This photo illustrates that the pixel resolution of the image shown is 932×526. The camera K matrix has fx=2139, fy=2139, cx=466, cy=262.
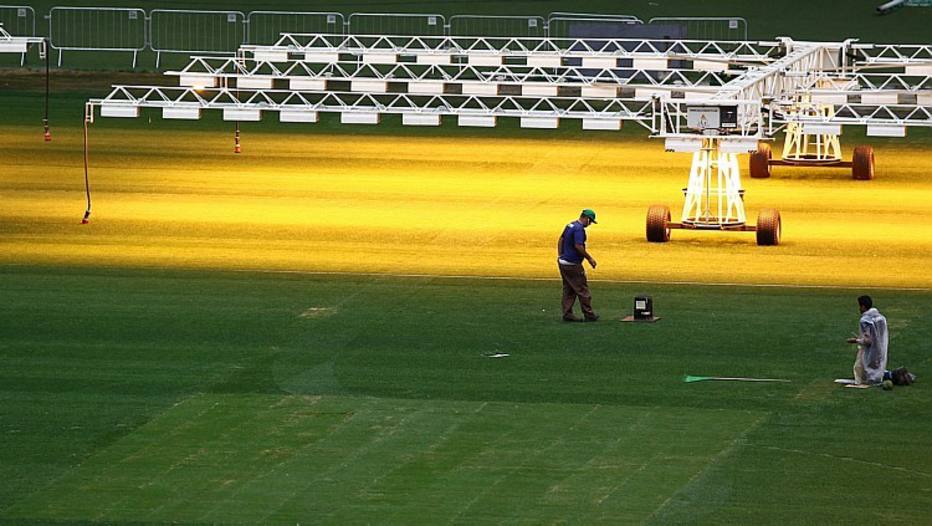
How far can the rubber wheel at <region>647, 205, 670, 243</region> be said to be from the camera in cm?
4175

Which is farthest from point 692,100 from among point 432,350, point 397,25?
point 397,25

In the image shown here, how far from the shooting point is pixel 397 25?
236 ft

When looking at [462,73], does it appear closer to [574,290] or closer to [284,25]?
[284,25]

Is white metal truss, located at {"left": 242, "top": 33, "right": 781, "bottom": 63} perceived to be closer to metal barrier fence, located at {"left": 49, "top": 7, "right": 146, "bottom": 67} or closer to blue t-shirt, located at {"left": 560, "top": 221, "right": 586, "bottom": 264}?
metal barrier fence, located at {"left": 49, "top": 7, "right": 146, "bottom": 67}

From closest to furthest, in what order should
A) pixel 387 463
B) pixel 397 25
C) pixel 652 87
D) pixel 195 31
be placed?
pixel 387 463
pixel 652 87
pixel 397 25
pixel 195 31

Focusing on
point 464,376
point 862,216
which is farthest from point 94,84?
point 464,376

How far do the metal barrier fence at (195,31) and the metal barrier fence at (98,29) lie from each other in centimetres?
55

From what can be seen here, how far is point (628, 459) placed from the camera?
25703 millimetres

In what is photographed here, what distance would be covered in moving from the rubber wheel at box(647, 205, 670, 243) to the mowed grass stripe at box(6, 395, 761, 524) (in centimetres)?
1384

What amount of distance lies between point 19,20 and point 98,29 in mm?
2685

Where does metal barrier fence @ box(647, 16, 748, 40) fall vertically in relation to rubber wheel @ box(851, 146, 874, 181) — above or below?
above

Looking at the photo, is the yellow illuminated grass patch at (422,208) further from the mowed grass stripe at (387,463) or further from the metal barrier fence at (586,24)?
the mowed grass stripe at (387,463)

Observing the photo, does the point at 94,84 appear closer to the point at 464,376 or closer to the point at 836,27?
the point at 836,27

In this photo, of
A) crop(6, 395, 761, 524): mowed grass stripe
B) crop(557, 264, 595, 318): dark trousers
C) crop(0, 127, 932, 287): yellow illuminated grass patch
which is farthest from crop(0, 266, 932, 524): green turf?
crop(0, 127, 932, 287): yellow illuminated grass patch
